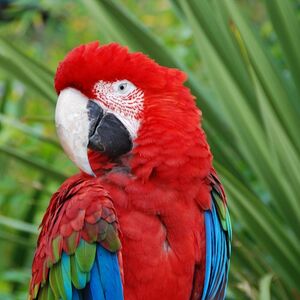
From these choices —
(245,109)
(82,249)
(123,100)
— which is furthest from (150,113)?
(245,109)

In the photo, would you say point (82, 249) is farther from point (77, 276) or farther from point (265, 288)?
point (265, 288)

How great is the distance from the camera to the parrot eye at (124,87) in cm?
164

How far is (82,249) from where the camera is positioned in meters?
1.62

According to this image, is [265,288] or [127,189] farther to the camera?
[265,288]

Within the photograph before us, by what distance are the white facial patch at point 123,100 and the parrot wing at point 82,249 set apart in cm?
13

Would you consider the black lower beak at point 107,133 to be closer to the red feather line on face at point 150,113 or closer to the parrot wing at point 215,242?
the red feather line on face at point 150,113

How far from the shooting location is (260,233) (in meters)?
1.96

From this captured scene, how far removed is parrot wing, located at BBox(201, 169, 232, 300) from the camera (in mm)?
1690

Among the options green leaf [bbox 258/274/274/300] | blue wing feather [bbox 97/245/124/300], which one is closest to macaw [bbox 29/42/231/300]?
blue wing feather [bbox 97/245/124/300]

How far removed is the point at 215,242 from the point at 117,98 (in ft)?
1.10

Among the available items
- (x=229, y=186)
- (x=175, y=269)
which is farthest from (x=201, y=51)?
(x=175, y=269)

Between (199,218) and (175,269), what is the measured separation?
0.11m

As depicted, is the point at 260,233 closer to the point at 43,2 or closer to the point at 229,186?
the point at 229,186

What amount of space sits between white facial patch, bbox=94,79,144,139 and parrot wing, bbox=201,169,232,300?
7.4 inches
